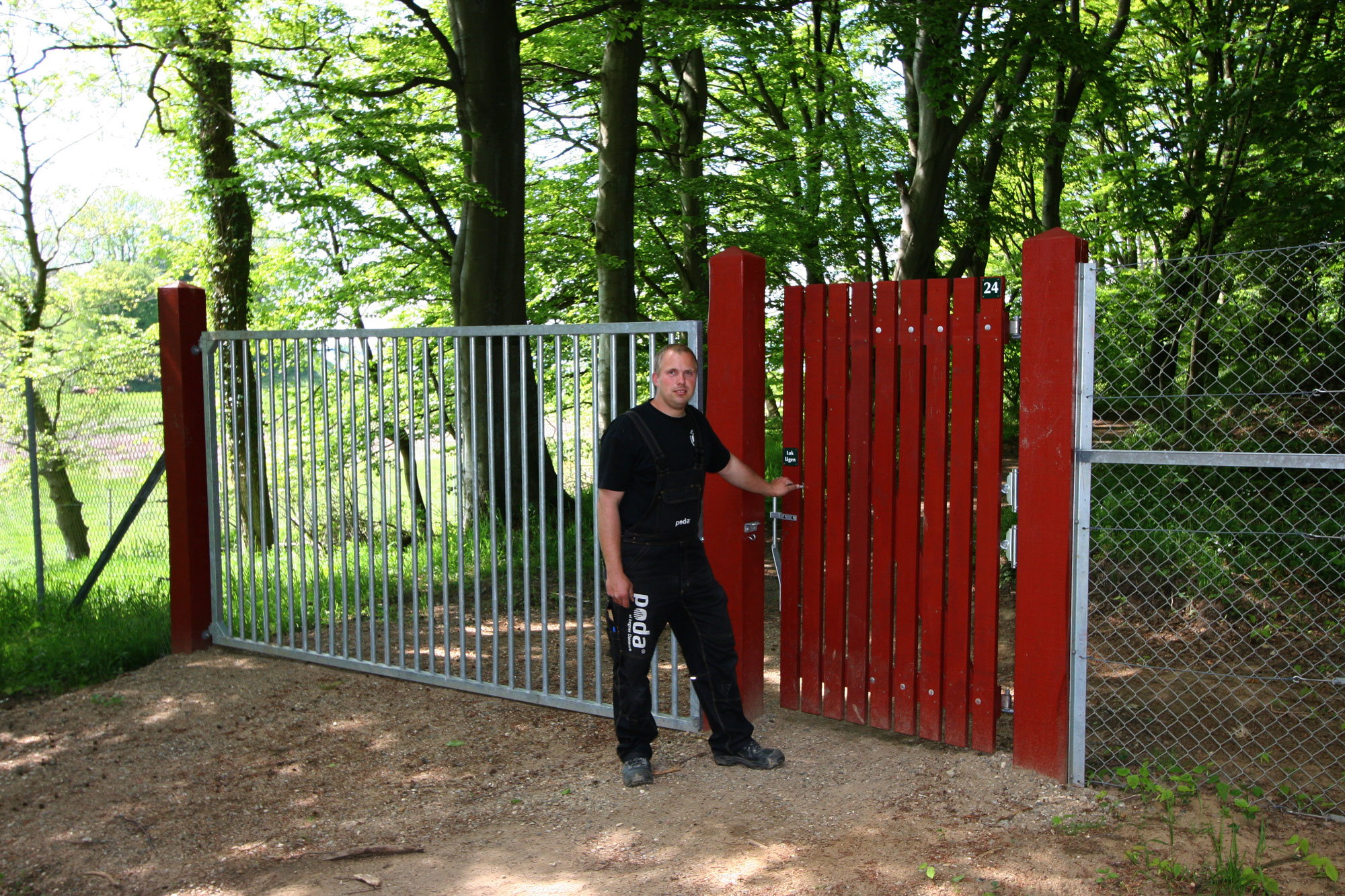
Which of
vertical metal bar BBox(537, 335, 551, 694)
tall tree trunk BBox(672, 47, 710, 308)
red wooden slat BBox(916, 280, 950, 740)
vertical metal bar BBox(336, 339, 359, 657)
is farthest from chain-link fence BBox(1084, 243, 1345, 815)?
tall tree trunk BBox(672, 47, 710, 308)

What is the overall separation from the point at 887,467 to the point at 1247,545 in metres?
4.58

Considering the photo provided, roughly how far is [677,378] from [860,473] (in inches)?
40.5

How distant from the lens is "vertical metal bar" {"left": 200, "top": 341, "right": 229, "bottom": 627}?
7000 mm

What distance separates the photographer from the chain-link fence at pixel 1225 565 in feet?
15.0

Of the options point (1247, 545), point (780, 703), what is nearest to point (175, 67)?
point (780, 703)

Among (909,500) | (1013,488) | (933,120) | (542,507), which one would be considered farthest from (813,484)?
(933,120)

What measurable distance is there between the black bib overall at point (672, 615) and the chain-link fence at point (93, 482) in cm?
463

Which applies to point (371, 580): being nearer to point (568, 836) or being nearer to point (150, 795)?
point (150, 795)

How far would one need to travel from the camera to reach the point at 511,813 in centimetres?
442

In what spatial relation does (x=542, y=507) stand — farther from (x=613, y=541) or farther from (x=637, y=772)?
(x=637, y=772)

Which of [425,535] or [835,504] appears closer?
[835,504]

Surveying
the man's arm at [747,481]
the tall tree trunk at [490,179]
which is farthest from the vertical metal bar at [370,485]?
the tall tree trunk at [490,179]

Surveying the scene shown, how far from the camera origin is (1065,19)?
35.2 ft

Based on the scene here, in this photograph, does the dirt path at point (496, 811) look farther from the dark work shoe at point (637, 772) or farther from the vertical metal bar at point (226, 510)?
the vertical metal bar at point (226, 510)
